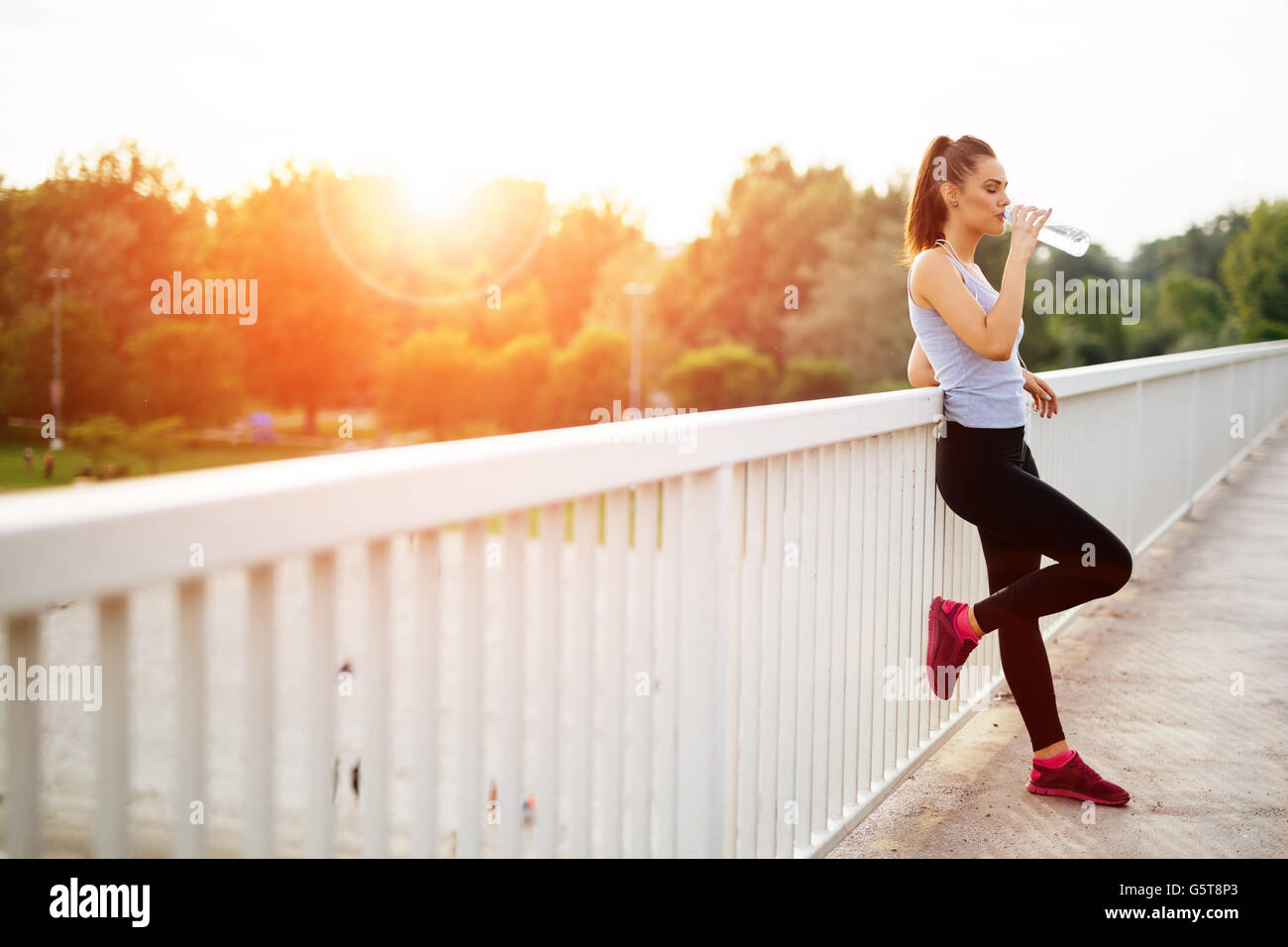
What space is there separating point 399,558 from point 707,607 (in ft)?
2.85

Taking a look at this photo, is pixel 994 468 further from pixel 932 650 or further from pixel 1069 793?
pixel 1069 793

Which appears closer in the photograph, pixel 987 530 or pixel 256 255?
pixel 987 530

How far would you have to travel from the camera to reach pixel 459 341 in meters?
71.5

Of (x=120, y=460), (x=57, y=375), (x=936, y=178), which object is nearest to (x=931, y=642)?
(x=936, y=178)

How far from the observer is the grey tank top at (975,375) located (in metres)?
3.40

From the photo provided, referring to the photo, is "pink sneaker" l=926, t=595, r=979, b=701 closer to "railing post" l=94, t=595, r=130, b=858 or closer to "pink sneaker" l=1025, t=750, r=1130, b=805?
"pink sneaker" l=1025, t=750, r=1130, b=805

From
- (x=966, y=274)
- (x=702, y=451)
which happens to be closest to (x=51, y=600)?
(x=702, y=451)

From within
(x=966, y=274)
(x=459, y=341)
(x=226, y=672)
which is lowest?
(x=226, y=672)

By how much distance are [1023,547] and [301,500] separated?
262 centimetres

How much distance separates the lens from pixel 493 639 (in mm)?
2260

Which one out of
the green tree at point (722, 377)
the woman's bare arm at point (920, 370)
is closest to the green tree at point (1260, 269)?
the green tree at point (722, 377)

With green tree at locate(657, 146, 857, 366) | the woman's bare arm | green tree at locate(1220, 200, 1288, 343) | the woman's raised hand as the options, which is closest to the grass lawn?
green tree at locate(657, 146, 857, 366)

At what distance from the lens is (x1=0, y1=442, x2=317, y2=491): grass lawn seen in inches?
2675
